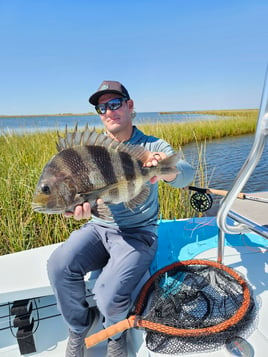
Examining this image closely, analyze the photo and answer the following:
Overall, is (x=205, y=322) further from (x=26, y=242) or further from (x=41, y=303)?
(x=26, y=242)

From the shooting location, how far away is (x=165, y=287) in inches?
71.6

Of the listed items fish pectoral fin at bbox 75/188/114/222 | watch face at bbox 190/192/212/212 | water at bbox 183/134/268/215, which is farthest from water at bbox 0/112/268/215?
fish pectoral fin at bbox 75/188/114/222

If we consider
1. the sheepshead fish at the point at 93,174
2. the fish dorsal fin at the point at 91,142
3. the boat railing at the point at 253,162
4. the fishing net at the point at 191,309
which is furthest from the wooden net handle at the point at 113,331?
the fish dorsal fin at the point at 91,142

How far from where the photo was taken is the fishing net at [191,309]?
1.44 meters

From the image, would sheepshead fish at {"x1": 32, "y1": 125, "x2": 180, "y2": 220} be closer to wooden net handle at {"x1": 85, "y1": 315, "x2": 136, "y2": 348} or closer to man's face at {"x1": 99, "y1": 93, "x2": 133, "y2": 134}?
man's face at {"x1": 99, "y1": 93, "x2": 133, "y2": 134}

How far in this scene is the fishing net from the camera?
1440 mm


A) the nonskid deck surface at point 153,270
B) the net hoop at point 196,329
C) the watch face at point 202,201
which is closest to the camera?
the net hoop at point 196,329

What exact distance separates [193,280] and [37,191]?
1.23m

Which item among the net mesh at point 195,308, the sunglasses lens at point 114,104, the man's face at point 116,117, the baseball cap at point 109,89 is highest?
→ the baseball cap at point 109,89

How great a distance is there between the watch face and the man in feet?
1.74

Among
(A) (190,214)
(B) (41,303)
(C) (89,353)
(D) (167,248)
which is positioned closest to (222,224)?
(D) (167,248)

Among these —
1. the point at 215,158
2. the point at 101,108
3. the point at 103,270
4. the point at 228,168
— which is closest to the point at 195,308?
the point at 103,270

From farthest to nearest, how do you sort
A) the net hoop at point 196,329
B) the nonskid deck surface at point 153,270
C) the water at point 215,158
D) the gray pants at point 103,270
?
the water at point 215,158
the nonskid deck surface at point 153,270
the gray pants at point 103,270
the net hoop at point 196,329

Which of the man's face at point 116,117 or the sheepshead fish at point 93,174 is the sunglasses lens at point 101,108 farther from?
the sheepshead fish at point 93,174
